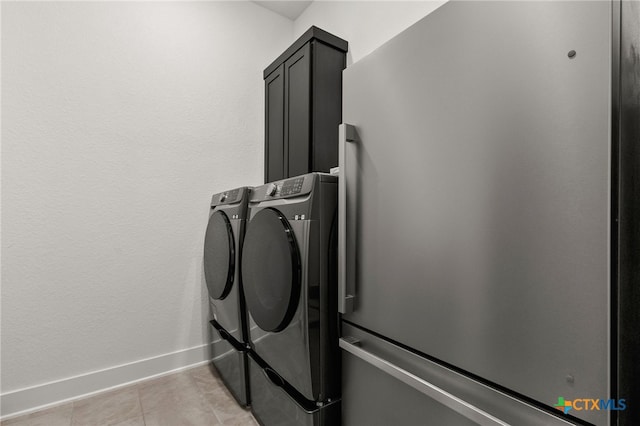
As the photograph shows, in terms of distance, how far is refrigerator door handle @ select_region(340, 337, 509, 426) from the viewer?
0.73 meters

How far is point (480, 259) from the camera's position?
75cm

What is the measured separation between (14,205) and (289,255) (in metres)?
1.73

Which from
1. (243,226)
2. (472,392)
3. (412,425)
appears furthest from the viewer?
(243,226)

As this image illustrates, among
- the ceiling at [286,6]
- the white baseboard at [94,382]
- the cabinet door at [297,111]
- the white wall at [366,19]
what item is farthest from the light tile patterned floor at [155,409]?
the ceiling at [286,6]

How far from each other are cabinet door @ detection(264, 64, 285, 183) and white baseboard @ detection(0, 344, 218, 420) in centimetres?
147

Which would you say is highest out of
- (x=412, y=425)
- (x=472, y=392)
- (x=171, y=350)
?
(x=472, y=392)

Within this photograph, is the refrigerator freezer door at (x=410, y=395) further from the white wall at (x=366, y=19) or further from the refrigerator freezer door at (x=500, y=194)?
the white wall at (x=366, y=19)

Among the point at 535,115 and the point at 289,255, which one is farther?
the point at 289,255

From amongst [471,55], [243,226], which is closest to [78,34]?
[243,226]

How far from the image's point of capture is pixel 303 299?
1.20m

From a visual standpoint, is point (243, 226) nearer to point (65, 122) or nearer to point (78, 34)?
point (65, 122)

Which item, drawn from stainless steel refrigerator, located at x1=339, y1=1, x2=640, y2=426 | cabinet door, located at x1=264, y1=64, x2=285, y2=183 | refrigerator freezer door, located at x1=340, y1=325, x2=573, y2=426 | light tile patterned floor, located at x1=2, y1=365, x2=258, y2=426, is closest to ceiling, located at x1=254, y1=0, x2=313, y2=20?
cabinet door, located at x1=264, y1=64, x2=285, y2=183

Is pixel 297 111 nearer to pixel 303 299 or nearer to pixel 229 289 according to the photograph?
pixel 229 289

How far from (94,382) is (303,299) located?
1727 mm
